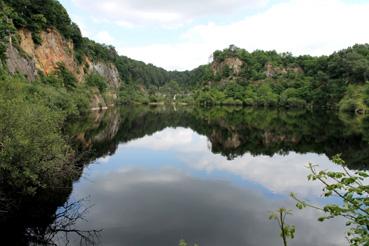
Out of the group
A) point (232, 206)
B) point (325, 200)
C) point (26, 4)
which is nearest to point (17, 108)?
point (232, 206)

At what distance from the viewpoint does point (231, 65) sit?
525ft

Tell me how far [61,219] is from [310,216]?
9372mm

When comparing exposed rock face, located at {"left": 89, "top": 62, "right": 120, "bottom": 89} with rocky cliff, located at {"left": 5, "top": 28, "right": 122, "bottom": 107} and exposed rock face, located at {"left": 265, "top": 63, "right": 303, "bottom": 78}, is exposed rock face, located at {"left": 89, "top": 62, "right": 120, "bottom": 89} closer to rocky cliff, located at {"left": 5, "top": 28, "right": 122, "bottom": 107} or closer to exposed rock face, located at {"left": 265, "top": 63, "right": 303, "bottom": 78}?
rocky cliff, located at {"left": 5, "top": 28, "right": 122, "bottom": 107}

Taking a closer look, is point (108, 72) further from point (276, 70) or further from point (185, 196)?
point (185, 196)

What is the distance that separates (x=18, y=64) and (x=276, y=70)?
11874 cm

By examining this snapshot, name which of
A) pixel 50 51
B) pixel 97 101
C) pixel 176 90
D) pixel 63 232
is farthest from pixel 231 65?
pixel 63 232

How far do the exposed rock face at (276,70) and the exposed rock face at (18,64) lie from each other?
362ft

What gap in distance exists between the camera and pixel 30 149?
1259 cm

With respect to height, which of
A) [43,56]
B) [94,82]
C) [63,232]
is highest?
[43,56]

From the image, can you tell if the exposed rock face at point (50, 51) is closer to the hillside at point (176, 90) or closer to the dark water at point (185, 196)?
the hillside at point (176, 90)

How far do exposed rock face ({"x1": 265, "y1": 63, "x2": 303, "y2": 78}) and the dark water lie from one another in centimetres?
11737

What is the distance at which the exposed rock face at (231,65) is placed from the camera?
157238mm

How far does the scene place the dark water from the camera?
11.4 m

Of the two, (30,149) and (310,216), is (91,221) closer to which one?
(30,149)
